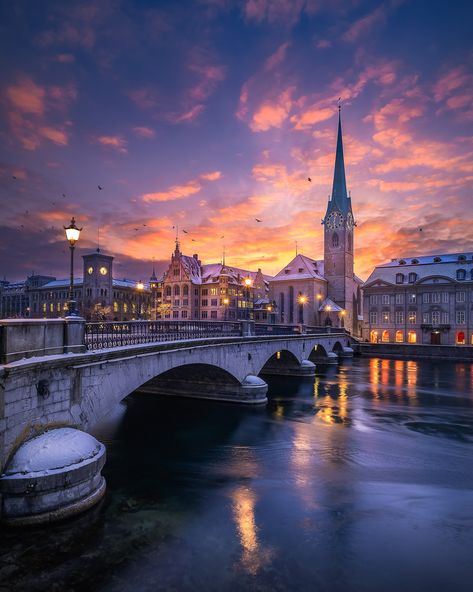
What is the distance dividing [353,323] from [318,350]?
3475 centimetres

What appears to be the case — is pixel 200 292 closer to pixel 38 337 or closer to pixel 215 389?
pixel 215 389

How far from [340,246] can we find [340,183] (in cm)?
1494

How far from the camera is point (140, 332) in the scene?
19.9m

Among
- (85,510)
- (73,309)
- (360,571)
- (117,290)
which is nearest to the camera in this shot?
(360,571)

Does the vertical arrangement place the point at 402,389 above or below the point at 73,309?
below

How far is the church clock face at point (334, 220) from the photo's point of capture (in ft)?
280

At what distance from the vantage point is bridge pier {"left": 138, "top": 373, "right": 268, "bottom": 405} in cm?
2719

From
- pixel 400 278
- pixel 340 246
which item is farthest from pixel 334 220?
pixel 400 278

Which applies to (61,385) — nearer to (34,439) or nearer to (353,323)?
(34,439)

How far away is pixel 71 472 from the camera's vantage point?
1012 centimetres

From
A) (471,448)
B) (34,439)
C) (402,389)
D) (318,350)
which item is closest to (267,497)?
(34,439)

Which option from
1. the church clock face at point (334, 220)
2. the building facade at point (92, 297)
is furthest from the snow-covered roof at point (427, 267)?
the building facade at point (92, 297)

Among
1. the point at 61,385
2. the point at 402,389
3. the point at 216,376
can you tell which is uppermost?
the point at 61,385

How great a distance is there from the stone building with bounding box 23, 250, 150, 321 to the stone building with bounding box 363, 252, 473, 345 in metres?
51.0
